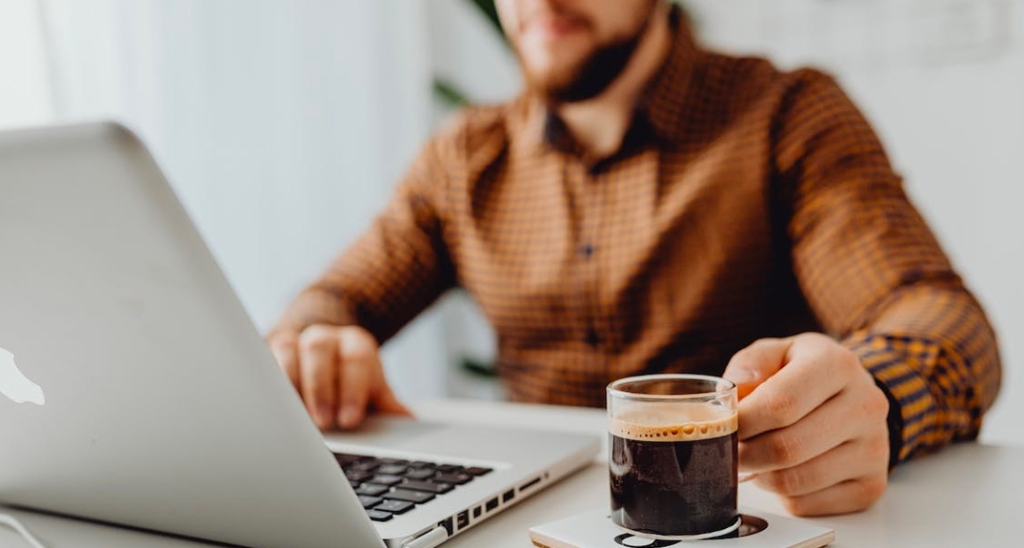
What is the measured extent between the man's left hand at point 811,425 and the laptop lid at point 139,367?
259mm

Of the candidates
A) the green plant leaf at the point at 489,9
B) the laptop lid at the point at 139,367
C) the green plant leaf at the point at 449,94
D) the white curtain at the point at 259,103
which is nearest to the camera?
the laptop lid at the point at 139,367

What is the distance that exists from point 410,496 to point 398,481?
0.14ft

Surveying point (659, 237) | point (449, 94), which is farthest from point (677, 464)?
point (449, 94)

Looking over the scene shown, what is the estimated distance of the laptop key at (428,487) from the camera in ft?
2.09

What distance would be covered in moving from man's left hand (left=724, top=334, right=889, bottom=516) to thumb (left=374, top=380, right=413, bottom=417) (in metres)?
0.42

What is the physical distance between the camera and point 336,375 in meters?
0.93

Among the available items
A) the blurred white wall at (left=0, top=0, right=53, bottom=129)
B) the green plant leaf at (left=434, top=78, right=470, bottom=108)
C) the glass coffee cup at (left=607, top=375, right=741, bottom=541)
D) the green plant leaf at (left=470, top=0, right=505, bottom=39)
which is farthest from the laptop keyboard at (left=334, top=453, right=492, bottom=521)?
the green plant leaf at (left=434, top=78, right=470, bottom=108)

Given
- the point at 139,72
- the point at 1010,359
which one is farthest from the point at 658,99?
the point at 1010,359

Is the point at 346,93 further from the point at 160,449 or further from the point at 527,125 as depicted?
the point at 160,449

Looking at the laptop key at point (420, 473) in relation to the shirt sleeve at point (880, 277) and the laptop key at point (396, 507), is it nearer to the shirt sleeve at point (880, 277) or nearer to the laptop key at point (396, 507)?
the laptop key at point (396, 507)

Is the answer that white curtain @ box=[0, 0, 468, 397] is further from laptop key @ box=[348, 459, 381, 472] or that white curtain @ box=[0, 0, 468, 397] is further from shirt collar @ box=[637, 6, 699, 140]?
laptop key @ box=[348, 459, 381, 472]

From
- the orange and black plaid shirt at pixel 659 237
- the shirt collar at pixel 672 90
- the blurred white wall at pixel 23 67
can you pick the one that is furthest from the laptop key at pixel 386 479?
the blurred white wall at pixel 23 67

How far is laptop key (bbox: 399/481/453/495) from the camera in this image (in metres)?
0.64

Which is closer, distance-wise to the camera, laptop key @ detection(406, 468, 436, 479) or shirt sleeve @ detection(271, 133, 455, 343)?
laptop key @ detection(406, 468, 436, 479)
